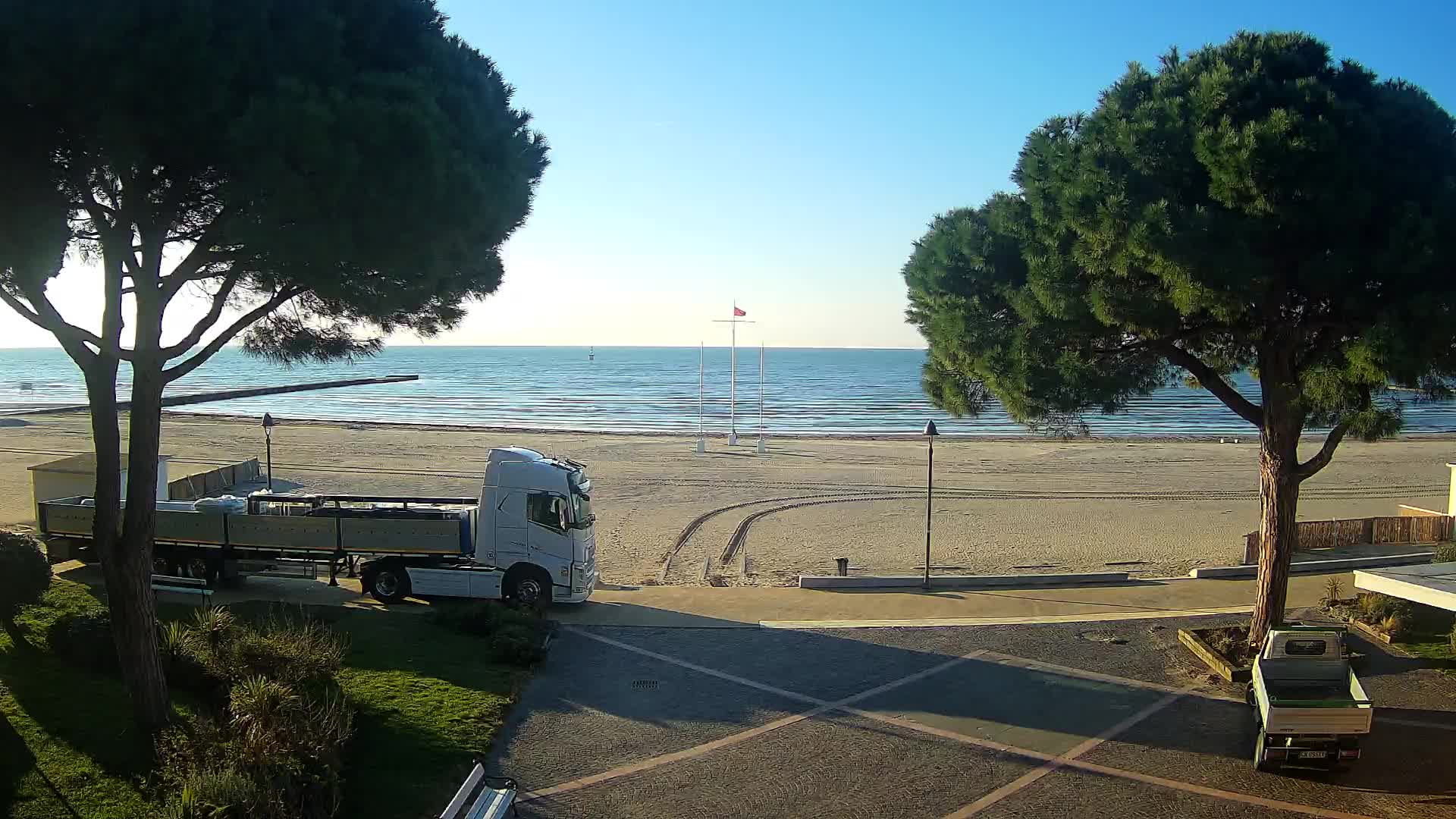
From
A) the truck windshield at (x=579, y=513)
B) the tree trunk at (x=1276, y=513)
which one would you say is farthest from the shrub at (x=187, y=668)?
the tree trunk at (x=1276, y=513)

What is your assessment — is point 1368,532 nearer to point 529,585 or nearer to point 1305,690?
point 1305,690

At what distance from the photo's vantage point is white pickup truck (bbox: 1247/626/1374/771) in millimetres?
9383

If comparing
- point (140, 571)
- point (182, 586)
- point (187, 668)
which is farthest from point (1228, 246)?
point (182, 586)

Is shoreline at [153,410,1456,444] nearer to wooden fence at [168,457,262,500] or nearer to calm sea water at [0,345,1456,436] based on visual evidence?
calm sea water at [0,345,1456,436]

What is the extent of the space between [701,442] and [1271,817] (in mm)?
39968

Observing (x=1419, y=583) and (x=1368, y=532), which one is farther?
(x=1368, y=532)

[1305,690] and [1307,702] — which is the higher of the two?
[1307,702]

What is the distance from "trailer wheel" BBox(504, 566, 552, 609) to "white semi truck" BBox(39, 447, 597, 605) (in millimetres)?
13

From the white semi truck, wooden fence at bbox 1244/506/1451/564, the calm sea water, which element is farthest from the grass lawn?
the calm sea water

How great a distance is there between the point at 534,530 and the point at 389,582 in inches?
109

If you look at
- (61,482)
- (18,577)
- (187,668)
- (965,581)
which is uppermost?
(61,482)

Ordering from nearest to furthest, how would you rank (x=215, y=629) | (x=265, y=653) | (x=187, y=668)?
(x=265, y=653)
(x=187, y=668)
(x=215, y=629)

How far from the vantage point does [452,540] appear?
16797mm

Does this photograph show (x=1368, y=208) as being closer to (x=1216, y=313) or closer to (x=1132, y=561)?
(x=1216, y=313)
